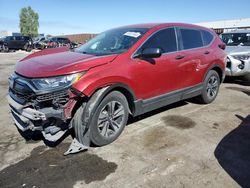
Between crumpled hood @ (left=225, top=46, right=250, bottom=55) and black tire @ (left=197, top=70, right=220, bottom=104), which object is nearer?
black tire @ (left=197, top=70, right=220, bottom=104)

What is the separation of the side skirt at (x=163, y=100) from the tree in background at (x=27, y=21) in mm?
66046

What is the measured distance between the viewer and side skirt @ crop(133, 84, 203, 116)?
4.32 meters

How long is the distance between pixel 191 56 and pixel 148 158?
8.22 feet

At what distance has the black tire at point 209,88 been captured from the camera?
5779mm

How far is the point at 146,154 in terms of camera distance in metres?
3.64

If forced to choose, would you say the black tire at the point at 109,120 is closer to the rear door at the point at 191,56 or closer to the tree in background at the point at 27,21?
the rear door at the point at 191,56

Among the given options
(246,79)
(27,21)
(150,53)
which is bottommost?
(246,79)

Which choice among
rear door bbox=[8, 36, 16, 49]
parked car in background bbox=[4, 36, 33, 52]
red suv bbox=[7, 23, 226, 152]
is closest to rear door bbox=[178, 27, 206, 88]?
red suv bbox=[7, 23, 226, 152]

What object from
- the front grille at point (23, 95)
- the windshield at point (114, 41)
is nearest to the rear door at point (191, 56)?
the windshield at point (114, 41)

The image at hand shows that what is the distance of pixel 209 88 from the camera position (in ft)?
19.6

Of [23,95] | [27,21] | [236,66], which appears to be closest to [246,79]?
[236,66]

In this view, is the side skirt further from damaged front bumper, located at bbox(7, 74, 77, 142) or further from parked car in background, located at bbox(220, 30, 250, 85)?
parked car in background, located at bbox(220, 30, 250, 85)

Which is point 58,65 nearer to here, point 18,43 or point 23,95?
point 23,95

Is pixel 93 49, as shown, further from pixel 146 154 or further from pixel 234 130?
pixel 234 130
